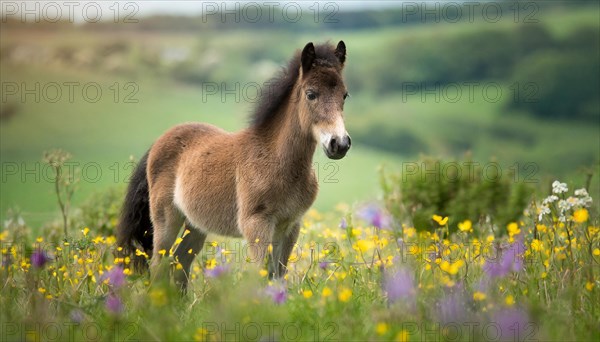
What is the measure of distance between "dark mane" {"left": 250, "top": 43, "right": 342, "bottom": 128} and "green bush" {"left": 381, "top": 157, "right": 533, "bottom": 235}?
12.2ft

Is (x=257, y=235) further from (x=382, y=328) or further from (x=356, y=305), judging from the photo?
(x=382, y=328)

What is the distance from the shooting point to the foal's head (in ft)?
17.7

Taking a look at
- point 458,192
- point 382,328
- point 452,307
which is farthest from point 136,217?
point 458,192

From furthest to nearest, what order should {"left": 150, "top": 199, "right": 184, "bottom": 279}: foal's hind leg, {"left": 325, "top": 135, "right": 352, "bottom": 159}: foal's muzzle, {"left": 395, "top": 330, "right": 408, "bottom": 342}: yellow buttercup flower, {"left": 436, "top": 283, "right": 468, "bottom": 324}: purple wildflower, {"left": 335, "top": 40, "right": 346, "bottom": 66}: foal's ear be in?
{"left": 150, "top": 199, "right": 184, "bottom": 279}: foal's hind leg
{"left": 335, "top": 40, "right": 346, "bottom": 66}: foal's ear
{"left": 325, "top": 135, "right": 352, "bottom": 159}: foal's muzzle
{"left": 436, "top": 283, "right": 468, "bottom": 324}: purple wildflower
{"left": 395, "top": 330, "right": 408, "bottom": 342}: yellow buttercup flower

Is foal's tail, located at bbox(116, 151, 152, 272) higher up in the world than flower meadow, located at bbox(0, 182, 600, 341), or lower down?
lower down

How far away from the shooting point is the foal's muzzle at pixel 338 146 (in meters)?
5.33

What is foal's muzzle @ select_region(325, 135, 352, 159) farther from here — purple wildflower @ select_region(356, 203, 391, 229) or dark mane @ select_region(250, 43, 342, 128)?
purple wildflower @ select_region(356, 203, 391, 229)

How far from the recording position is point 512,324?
12.9ft

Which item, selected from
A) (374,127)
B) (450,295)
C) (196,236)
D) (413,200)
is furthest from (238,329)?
(374,127)

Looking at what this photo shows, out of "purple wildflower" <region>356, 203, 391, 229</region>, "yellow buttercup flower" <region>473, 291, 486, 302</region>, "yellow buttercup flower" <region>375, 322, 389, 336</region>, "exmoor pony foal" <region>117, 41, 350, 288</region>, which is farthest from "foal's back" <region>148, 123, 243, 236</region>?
"yellow buttercup flower" <region>375, 322, 389, 336</region>

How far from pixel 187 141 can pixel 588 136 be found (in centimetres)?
2745

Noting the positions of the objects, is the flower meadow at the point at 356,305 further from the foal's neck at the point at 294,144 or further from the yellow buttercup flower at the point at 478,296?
the foal's neck at the point at 294,144

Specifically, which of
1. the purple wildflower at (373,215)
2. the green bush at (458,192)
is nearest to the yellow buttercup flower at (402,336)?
the purple wildflower at (373,215)

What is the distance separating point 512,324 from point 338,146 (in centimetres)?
193
